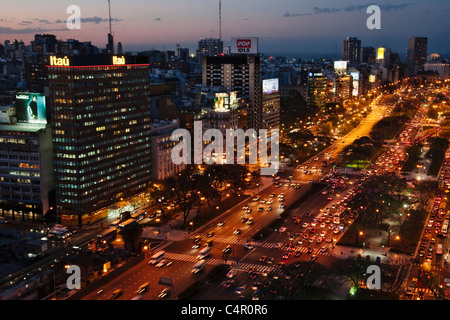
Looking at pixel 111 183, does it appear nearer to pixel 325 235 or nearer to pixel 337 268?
pixel 325 235

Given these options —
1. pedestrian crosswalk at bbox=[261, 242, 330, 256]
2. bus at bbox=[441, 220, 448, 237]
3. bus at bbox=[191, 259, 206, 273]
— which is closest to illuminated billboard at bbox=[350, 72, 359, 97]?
bus at bbox=[441, 220, 448, 237]

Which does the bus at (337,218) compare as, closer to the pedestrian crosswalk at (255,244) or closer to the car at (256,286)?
the pedestrian crosswalk at (255,244)

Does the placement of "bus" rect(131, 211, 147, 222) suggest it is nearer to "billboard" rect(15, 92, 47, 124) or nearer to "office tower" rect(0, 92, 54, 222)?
"office tower" rect(0, 92, 54, 222)

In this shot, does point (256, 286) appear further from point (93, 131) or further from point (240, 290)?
point (93, 131)

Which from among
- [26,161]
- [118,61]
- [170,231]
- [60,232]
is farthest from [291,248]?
[26,161]

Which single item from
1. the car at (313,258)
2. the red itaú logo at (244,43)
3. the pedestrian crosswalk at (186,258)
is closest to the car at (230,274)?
the pedestrian crosswalk at (186,258)

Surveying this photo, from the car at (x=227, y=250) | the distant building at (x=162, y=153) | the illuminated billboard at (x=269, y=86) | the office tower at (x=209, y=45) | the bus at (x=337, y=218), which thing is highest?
the office tower at (x=209, y=45)
